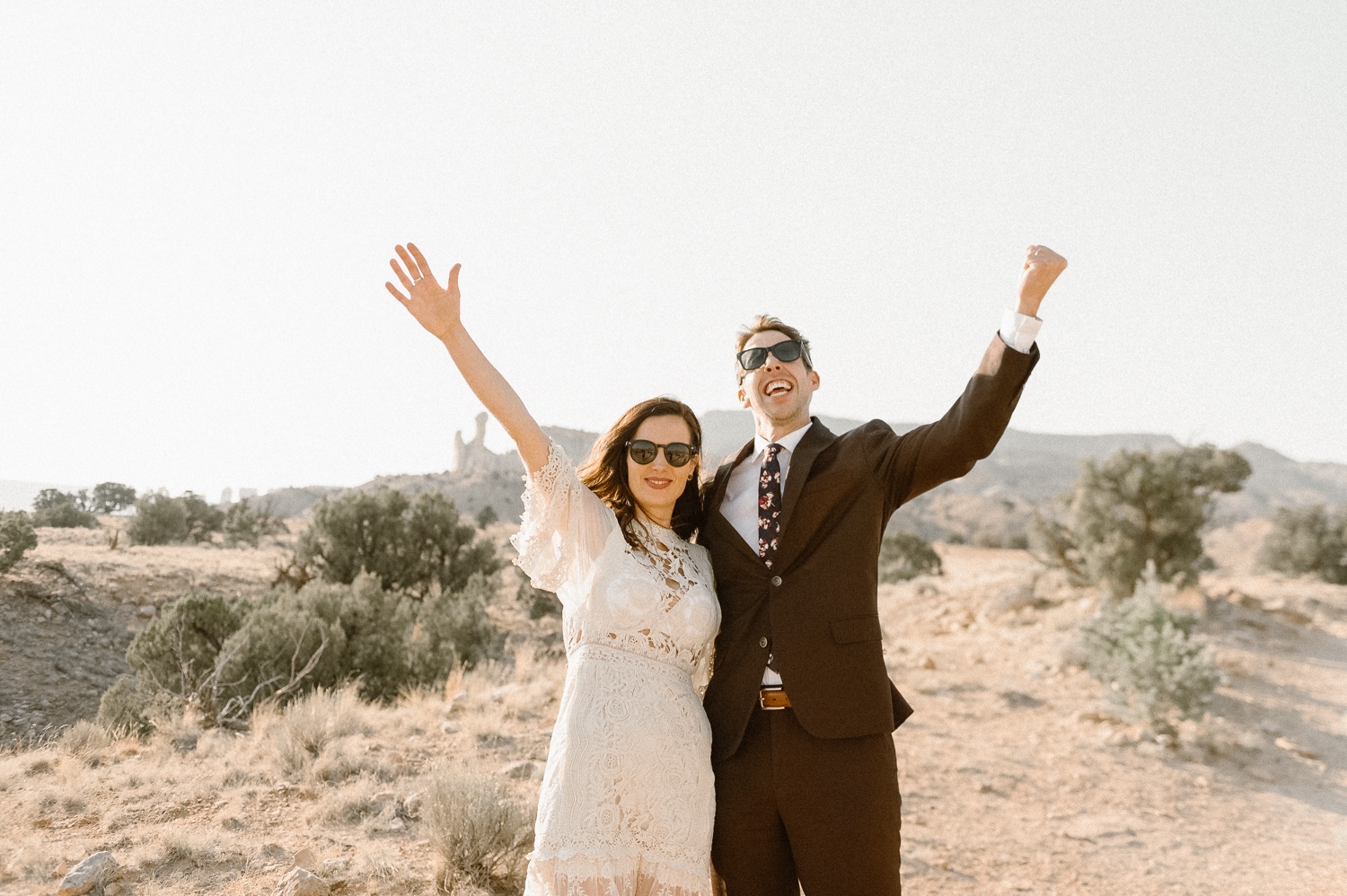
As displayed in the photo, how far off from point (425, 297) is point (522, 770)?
4504mm

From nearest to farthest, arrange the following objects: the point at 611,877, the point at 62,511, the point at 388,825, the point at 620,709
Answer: the point at 611,877 < the point at 620,709 < the point at 388,825 < the point at 62,511

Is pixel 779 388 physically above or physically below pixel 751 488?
above

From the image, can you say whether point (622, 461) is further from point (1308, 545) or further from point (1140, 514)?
point (1308, 545)

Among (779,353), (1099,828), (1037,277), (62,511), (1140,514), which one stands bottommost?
(1099,828)

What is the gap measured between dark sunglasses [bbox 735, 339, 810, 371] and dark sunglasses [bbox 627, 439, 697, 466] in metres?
0.44

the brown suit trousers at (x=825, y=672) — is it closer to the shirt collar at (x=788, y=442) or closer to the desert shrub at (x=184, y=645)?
the shirt collar at (x=788, y=442)

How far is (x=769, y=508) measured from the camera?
119 inches

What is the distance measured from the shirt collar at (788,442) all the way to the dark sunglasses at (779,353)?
274 mm

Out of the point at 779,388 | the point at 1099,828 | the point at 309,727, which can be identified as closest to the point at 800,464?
the point at 779,388

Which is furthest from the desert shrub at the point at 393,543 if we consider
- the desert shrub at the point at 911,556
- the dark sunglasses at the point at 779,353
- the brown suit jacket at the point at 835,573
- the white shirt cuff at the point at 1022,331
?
the desert shrub at the point at 911,556

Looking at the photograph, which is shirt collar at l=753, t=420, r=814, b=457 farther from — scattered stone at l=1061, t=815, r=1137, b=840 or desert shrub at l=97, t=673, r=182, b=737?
desert shrub at l=97, t=673, r=182, b=737

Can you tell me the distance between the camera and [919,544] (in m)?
27.0

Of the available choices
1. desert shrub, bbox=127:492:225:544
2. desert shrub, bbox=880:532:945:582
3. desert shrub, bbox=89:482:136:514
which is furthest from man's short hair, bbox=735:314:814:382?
desert shrub, bbox=880:532:945:582

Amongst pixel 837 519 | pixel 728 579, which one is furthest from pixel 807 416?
pixel 728 579
